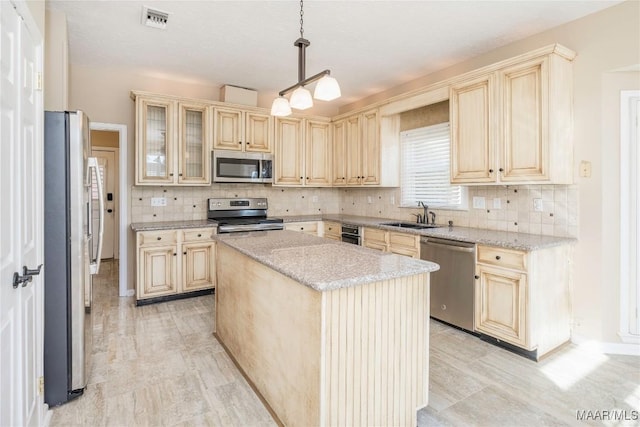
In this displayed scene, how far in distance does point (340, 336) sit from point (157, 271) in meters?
3.08

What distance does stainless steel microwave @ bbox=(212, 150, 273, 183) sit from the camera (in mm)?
4445

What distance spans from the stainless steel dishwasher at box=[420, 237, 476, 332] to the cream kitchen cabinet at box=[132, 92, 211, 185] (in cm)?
293

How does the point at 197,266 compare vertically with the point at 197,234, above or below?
below

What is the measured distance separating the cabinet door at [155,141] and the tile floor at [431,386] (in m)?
1.83

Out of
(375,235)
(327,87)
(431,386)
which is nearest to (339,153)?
(375,235)

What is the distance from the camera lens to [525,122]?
114 inches

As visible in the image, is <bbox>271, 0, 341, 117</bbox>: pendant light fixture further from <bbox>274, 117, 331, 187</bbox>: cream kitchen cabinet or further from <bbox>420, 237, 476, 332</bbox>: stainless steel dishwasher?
<bbox>274, 117, 331, 187</bbox>: cream kitchen cabinet

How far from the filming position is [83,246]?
84.9 inches

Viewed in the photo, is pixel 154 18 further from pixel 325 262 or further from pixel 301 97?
pixel 325 262

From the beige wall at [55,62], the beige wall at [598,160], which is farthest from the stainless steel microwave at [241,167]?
the beige wall at [598,160]

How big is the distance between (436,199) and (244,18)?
2.87m

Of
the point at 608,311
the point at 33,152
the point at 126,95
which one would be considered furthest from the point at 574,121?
the point at 126,95

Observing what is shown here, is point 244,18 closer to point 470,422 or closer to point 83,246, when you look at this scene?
point 83,246

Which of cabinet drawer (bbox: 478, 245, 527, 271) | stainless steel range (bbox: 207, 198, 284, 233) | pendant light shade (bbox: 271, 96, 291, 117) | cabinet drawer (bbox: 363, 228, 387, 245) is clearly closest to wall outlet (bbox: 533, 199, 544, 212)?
cabinet drawer (bbox: 478, 245, 527, 271)
